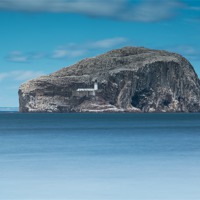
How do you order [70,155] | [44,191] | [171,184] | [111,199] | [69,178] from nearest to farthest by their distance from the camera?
[111,199] < [44,191] < [171,184] < [69,178] < [70,155]

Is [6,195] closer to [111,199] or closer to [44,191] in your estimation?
[44,191]

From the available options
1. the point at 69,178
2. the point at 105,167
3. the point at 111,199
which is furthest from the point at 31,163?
the point at 111,199

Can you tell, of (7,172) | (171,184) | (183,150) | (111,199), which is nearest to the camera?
(111,199)

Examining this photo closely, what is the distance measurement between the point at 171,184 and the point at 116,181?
8.96ft

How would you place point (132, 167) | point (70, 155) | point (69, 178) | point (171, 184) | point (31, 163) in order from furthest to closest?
1. point (70, 155)
2. point (31, 163)
3. point (132, 167)
4. point (69, 178)
5. point (171, 184)

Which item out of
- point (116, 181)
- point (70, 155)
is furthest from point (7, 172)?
point (70, 155)

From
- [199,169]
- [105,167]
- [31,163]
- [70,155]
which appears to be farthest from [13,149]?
[199,169]

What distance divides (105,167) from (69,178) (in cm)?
641

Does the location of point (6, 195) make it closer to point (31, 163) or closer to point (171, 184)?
point (171, 184)

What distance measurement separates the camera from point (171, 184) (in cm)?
2900

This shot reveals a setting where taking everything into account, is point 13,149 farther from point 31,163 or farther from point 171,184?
point 171,184

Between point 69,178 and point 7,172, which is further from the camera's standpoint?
point 7,172

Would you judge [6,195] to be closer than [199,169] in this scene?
Yes

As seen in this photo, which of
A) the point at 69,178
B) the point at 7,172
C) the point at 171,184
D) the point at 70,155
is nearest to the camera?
the point at 171,184
